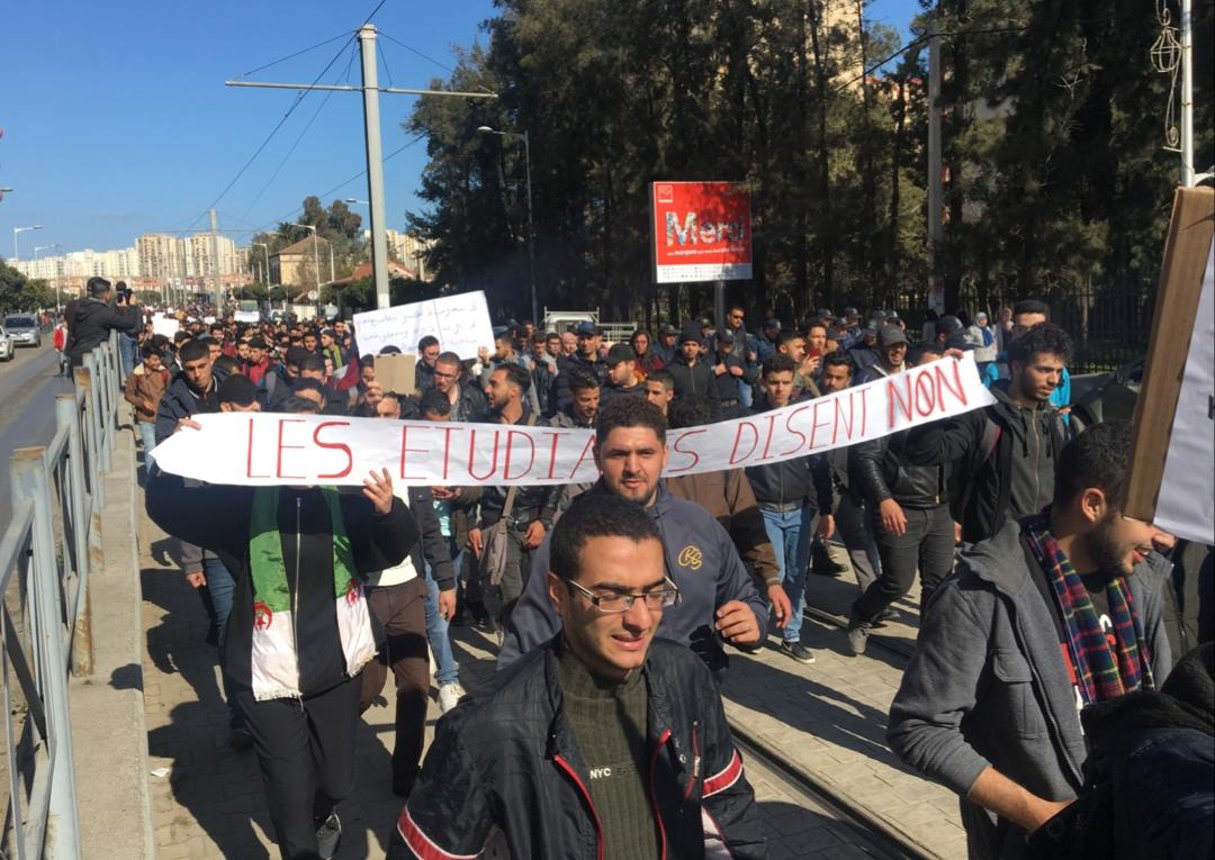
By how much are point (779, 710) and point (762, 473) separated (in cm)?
145

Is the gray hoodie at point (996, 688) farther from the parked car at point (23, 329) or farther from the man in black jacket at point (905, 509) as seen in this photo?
the parked car at point (23, 329)

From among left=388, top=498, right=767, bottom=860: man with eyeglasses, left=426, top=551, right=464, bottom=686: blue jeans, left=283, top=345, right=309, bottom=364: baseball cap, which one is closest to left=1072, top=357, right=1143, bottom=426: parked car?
left=426, top=551, right=464, bottom=686: blue jeans

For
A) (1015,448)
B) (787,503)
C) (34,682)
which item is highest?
(1015,448)

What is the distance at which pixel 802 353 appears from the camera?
1006 centimetres

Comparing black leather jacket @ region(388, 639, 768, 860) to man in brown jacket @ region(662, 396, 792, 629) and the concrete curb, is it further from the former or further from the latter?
man in brown jacket @ region(662, 396, 792, 629)

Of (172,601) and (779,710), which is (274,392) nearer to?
(172,601)

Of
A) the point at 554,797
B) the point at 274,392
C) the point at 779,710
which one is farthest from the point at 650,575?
the point at 274,392

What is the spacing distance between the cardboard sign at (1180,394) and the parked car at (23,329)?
58.2 m

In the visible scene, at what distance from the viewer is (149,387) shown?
1141 cm

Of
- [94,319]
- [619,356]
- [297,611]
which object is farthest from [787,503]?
[94,319]

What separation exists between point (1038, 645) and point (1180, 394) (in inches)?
37.0

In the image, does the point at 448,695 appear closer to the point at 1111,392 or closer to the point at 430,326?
the point at 1111,392

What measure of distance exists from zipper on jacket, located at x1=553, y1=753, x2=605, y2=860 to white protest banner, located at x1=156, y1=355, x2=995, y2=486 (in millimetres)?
2054

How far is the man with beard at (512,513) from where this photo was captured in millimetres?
5598
